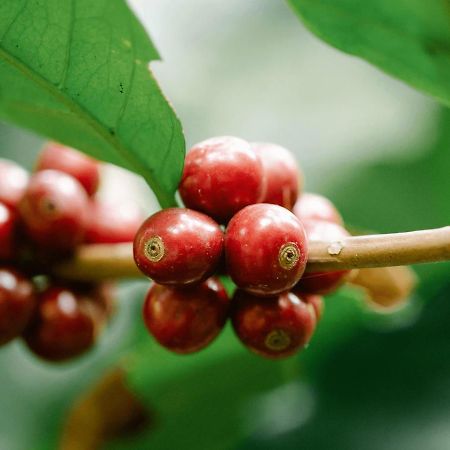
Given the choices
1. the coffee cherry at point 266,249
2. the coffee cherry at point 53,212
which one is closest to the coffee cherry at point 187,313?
the coffee cherry at point 266,249

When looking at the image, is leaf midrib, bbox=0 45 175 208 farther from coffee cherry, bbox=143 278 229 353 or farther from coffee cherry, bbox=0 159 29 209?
coffee cherry, bbox=0 159 29 209

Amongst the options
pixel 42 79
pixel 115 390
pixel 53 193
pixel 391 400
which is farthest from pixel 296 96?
pixel 42 79

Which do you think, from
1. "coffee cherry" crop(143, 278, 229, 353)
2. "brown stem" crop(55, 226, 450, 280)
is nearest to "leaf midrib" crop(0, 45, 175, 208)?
"coffee cherry" crop(143, 278, 229, 353)

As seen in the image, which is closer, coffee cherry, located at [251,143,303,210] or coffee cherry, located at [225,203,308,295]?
coffee cherry, located at [225,203,308,295]

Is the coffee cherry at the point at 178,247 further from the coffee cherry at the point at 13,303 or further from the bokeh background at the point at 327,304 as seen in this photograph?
the bokeh background at the point at 327,304

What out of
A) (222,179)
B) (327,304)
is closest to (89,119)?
(222,179)

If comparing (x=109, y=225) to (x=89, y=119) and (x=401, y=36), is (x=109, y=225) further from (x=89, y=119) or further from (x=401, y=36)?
(x=401, y=36)

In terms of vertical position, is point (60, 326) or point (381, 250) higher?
point (381, 250)
